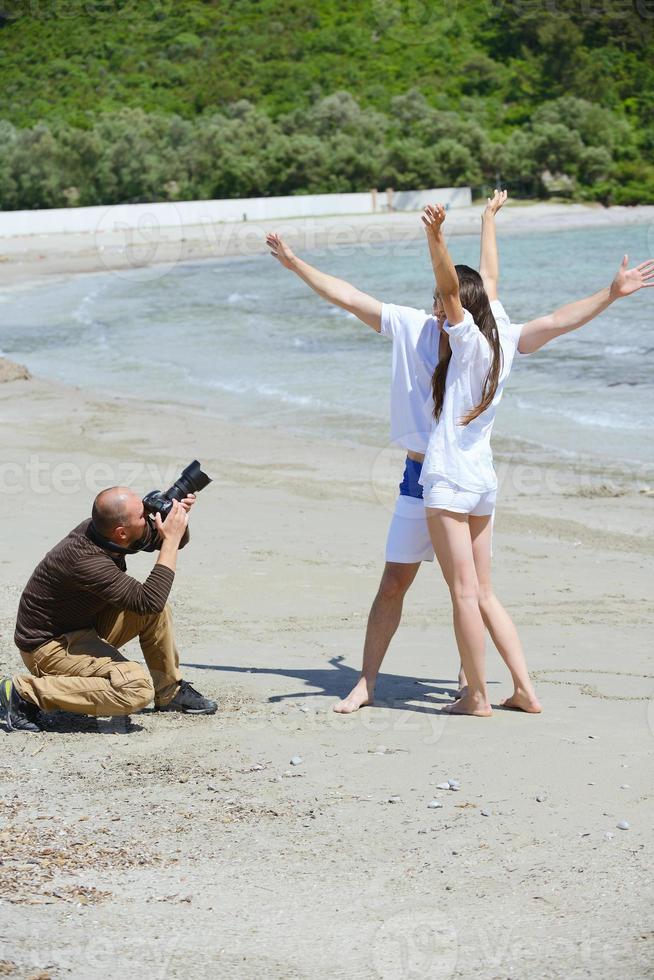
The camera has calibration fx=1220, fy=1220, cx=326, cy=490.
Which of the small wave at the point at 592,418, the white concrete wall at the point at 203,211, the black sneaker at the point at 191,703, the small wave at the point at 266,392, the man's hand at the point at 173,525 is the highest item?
the white concrete wall at the point at 203,211

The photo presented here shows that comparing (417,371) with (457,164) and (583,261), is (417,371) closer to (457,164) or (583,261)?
(583,261)

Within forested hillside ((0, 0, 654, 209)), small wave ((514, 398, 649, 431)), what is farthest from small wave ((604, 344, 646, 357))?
forested hillside ((0, 0, 654, 209))

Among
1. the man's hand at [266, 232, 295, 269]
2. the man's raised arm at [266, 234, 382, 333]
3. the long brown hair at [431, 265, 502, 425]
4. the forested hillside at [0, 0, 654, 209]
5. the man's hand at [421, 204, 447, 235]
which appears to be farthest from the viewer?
the forested hillside at [0, 0, 654, 209]

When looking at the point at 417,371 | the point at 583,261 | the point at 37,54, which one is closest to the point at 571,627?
the point at 417,371

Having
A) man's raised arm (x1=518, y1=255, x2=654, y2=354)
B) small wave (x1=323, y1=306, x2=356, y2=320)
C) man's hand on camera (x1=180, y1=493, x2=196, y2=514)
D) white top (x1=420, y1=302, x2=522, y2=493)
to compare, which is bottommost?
small wave (x1=323, y1=306, x2=356, y2=320)

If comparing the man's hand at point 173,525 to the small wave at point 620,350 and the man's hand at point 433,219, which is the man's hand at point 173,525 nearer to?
the man's hand at point 433,219

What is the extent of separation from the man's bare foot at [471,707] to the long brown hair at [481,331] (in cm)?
→ 118

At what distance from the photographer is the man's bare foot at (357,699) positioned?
5188 mm

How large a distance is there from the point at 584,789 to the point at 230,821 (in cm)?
125

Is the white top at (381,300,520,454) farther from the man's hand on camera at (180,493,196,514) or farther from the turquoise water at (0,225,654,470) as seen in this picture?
the turquoise water at (0,225,654,470)

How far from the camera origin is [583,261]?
42.9 metres

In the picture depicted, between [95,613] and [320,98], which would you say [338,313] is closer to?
[95,613]

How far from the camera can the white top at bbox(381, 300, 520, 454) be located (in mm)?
4926

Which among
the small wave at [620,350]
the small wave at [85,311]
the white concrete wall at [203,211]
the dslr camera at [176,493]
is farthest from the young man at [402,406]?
the white concrete wall at [203,211]
